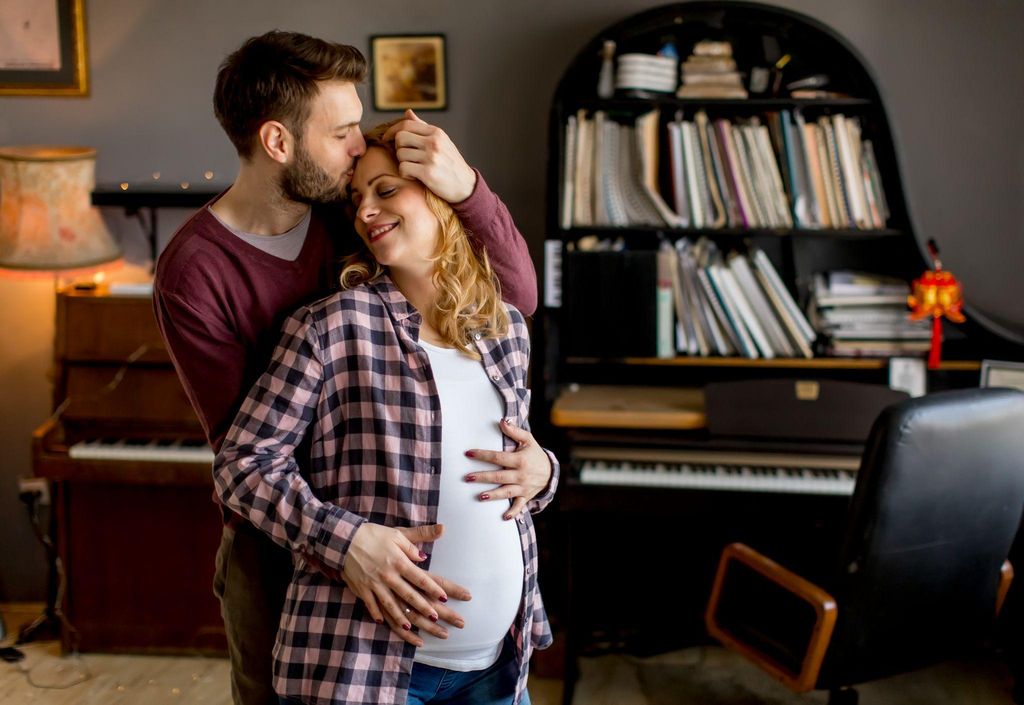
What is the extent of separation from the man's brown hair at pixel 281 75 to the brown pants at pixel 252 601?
661 mm

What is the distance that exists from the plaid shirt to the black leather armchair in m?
1.10

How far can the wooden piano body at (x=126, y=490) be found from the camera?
301 centimetres

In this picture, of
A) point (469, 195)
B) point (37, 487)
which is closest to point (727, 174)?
point (469, 195)

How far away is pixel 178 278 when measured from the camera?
1540 millimetres

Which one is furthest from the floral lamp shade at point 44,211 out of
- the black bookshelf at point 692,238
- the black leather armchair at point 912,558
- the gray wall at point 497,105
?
the black leather armchair at point 912,558

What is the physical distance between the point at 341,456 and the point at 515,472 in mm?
250

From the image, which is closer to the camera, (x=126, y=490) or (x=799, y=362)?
(x=799, y=362)

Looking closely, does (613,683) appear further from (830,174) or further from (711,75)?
(711,75)

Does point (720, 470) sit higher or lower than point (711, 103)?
lower

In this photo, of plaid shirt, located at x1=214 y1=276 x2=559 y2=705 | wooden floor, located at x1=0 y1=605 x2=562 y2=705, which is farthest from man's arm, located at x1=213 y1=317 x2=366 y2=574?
wooden floor, located at x1=0 y1=605 x2=562 y2=705

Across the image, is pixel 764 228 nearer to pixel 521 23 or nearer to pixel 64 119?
pixel 521 23

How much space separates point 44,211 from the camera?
301cm

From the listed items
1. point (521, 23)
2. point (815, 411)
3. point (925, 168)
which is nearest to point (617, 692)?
point (815, 411)

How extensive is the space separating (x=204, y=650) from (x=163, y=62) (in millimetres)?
1878
